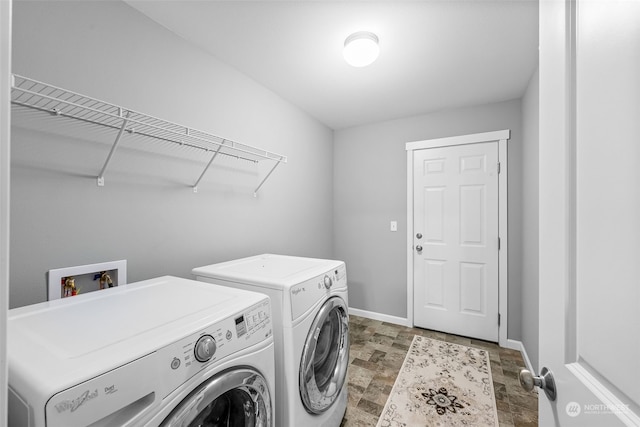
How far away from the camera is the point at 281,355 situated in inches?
46.0

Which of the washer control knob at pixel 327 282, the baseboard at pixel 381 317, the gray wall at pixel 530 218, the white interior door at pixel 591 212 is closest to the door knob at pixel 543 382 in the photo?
the white interior door at pixel 591 212

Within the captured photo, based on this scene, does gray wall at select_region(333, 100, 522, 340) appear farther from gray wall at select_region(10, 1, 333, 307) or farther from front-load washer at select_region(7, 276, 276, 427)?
front-load washer at select_region(7, 276, 276, 427)

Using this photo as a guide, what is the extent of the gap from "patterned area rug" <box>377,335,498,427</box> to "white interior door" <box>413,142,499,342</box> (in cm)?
37

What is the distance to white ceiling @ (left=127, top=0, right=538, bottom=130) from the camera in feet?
4.69

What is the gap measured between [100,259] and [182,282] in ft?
1.37

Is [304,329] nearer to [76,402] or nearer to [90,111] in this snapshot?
[76,402]

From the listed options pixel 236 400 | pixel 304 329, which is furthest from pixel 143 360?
pixel 304 329

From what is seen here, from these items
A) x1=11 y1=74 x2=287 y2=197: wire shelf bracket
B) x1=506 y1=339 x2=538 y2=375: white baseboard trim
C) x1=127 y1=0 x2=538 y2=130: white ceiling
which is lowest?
x1=506 y1=339 x2=538 y2=375: white baseboard trim

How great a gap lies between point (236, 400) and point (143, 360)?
440 mm

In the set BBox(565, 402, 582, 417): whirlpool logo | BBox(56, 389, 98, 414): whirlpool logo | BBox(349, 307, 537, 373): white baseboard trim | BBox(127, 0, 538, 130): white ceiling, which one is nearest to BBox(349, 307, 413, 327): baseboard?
BBox(349, 307, 537, 373): white baseboard trim

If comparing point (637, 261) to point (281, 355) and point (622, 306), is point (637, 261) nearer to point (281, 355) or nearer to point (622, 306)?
point (622, 306)

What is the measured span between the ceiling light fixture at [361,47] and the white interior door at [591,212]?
1.07 meters

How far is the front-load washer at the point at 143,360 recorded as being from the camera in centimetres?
52

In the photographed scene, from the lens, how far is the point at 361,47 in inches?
62.8
